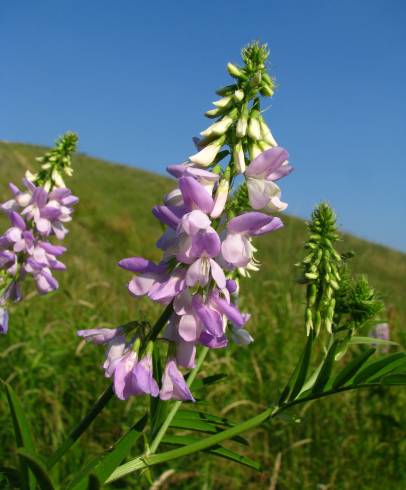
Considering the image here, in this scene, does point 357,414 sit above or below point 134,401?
above

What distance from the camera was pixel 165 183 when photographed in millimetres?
28344

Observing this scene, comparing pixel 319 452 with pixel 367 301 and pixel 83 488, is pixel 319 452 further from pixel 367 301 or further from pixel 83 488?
pixel 83 488

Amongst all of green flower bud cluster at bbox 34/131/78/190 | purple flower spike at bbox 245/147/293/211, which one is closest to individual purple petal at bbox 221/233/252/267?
purple flower spike at bbox 245/147/293/211

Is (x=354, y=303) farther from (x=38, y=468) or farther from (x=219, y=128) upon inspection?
(x=38, y=468)

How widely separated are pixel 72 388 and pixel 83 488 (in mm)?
2854

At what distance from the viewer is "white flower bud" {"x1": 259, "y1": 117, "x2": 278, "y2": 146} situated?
53.8 inches

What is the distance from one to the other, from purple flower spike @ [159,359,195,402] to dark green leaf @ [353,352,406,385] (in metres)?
0.49

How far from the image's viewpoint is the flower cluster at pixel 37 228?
7.85ft

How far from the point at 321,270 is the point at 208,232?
0.50 meters

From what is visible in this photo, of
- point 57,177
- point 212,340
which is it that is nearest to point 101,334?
point 212,340

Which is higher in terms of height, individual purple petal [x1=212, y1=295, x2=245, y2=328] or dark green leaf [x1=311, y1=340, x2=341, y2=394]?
individual purple petal [x1=212, y1=295, x2=245, y2=328]

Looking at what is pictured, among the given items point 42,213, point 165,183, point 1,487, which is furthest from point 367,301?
point 165,183

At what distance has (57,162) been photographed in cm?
264

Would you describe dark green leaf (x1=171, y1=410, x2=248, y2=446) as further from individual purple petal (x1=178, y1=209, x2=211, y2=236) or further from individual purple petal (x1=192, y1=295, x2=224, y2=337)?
individual purple petal (x1=178, y1=209, x2=211, y2=236)
